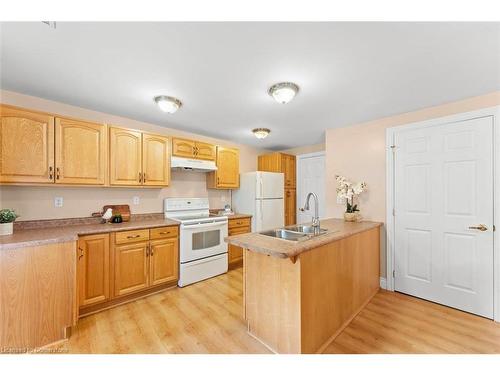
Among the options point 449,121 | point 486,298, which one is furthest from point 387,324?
point 449,121

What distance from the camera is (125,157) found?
262 cm

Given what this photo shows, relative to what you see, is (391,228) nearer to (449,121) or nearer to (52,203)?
(449,121)

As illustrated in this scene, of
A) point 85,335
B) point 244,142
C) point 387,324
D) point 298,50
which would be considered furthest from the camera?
point 244,142

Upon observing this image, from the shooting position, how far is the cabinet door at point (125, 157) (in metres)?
2.52

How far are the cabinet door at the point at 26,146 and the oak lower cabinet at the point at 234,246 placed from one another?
2346mm

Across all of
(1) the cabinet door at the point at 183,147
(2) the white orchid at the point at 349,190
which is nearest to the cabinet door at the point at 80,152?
(1) the cabinet door at the point at 183,147

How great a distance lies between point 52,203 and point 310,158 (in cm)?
412

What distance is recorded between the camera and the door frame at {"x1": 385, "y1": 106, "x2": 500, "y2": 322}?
2031 millimetres

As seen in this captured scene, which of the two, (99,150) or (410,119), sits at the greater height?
(410,119)

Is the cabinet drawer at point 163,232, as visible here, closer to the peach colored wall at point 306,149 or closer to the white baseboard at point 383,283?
the white baseboard at point 383,283

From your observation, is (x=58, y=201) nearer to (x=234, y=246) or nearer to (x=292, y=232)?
(x=234, y=246)

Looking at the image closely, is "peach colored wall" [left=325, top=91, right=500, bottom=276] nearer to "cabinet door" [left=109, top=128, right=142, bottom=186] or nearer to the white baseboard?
the white baseboard

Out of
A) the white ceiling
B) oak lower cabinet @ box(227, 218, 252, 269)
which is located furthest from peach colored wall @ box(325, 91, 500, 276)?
oak lower cabinet @ box(227, 218, 252, 269)

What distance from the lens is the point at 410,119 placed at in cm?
258
